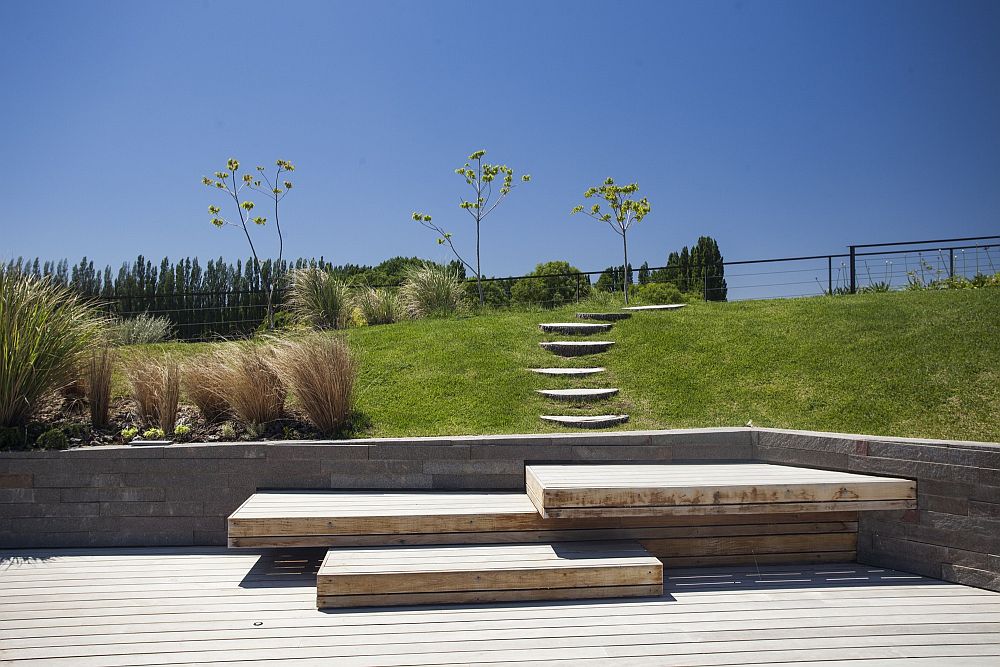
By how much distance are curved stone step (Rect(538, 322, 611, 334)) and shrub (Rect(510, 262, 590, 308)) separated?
4274 millimetres

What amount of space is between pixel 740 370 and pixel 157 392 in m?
5.33

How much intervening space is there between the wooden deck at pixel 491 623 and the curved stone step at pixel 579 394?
2.33 metres

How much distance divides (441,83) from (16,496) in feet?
27.9

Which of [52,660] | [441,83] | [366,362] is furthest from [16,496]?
[441,83]

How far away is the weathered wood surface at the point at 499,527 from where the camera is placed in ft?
11.8

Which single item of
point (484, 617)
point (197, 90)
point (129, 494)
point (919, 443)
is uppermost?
point (197, 90)

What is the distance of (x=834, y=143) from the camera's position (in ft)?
44.4

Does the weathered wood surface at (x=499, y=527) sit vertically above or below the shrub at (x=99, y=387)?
below

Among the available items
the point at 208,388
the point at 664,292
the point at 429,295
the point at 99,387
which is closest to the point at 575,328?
the point at 429,295

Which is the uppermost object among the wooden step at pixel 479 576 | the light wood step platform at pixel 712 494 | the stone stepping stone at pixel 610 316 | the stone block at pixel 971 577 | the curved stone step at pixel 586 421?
the stone stepping stone at pixel 610 316

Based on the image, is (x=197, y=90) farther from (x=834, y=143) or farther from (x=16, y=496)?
(x=834, y=143)

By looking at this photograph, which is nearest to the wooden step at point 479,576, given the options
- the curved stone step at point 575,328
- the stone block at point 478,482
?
the stone block at point 478,482

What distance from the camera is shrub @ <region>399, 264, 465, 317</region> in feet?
34.2

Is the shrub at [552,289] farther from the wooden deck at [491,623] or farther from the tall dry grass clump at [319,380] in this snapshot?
the wooden deck at [491,623]
